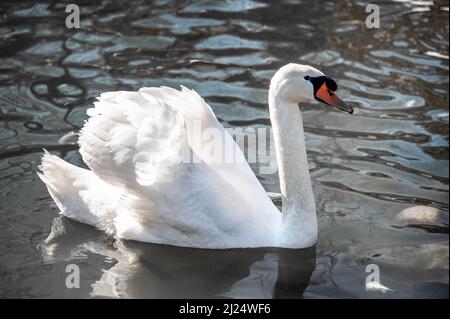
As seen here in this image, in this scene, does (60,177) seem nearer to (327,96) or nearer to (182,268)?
(182,268)

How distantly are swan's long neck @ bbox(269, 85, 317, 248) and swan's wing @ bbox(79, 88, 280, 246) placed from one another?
0.23m

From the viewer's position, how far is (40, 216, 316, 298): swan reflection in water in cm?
671

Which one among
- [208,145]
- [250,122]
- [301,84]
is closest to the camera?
[301,84]

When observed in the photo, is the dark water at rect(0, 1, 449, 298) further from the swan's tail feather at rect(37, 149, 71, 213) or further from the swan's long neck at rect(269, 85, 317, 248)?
the swan's tail feather at rect(37, 149, 71, 213)

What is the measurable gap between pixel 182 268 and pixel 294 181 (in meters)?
1.18

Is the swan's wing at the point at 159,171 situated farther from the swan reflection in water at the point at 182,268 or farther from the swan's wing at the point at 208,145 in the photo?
the swan reflection in water at the point at 182,268

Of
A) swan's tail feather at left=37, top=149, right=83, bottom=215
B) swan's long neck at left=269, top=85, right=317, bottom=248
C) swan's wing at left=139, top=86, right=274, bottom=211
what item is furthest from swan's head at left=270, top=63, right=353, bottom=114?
swan's tail feather at left=37, top=149, right=83, bottom=215

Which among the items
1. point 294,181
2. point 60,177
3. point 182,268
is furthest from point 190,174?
point 60,177

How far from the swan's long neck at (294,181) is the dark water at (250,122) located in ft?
0.57

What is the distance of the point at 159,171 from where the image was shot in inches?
273

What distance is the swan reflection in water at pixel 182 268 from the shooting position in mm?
6711
